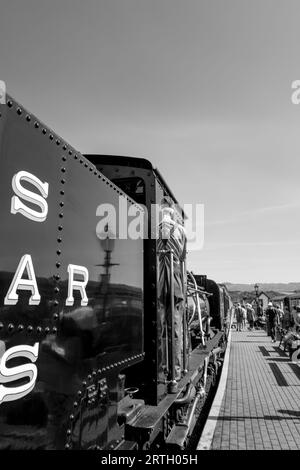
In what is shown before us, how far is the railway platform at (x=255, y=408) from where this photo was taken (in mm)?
5129

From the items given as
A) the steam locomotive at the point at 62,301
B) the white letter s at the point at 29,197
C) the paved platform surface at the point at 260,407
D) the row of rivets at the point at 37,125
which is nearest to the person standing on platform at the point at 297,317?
the paved platform surface at the point at 260,407

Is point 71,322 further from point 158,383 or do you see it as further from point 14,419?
point 158,383

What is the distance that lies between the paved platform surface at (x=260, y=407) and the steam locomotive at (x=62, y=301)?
9.44ft

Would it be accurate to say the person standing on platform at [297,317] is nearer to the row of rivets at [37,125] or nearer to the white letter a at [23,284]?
the row of rivets at [37,125]

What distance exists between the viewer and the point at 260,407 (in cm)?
681

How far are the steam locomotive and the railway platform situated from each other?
284cm

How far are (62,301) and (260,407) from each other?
6469 mm

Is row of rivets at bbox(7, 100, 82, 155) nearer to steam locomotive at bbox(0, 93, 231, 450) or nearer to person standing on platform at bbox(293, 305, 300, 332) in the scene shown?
steam locomotive at bbox(0, 93, 231, 450)

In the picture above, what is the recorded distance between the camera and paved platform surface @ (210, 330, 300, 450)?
203 inches

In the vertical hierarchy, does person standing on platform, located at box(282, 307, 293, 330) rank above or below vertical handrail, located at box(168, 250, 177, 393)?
below

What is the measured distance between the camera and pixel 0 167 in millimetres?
1352

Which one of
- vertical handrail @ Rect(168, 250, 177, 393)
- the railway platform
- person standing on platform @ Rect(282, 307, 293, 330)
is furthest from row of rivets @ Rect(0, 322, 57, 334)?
person standing on platform @ Rect(282, 307, 293, 330)

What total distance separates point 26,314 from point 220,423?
216 inches
